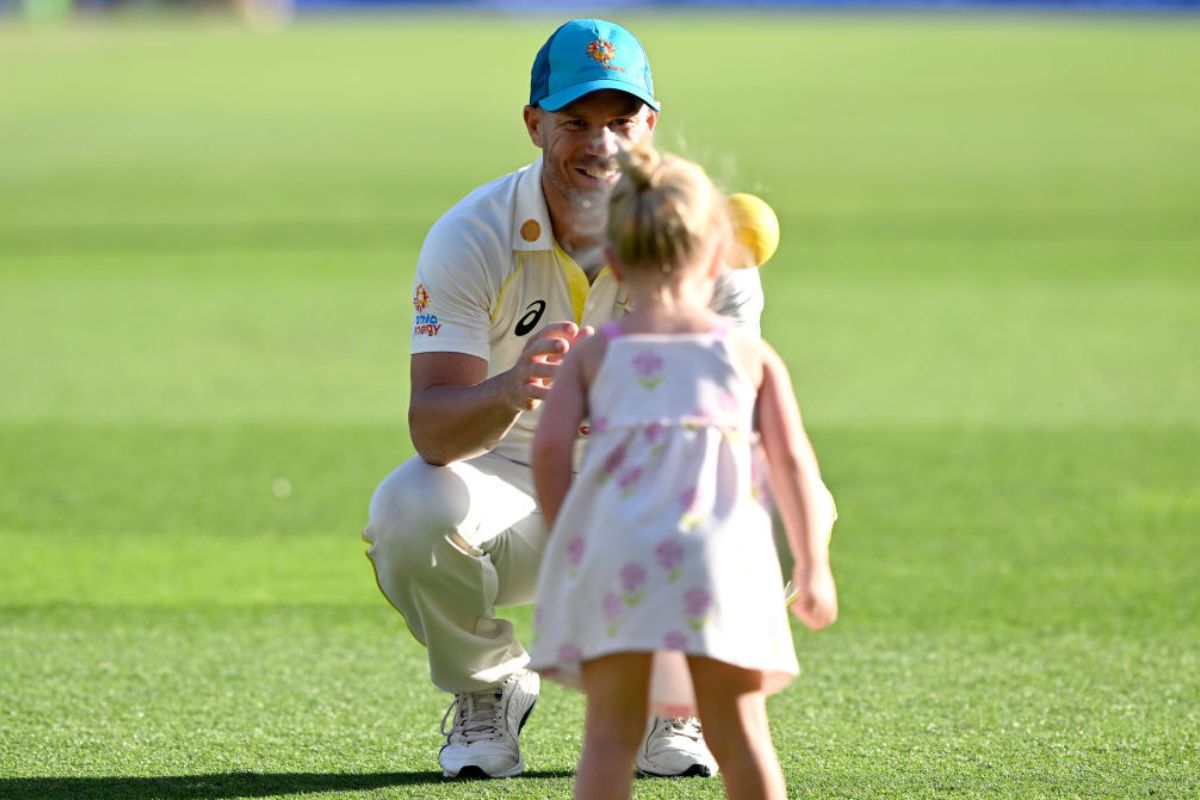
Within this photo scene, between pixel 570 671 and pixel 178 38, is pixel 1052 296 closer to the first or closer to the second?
pixel 570 671

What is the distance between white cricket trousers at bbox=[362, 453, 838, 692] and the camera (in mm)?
3689

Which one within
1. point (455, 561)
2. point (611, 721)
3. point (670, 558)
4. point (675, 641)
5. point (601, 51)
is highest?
point (601, 51)

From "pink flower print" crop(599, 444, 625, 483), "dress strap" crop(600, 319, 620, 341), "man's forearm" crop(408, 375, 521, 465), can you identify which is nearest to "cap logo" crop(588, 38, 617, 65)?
"man's forearm" crop(408, 375, 521, 465)

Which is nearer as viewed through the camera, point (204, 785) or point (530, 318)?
point (204, 785)

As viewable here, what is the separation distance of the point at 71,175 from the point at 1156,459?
13.4m

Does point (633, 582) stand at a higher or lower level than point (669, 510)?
lower

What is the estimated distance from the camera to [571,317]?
396cm

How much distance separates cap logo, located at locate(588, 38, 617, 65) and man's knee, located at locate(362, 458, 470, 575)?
3.08 ft

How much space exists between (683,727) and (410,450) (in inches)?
140

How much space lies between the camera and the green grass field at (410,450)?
3.87 metres

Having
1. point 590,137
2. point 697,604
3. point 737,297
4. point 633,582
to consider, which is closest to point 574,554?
point 633,582

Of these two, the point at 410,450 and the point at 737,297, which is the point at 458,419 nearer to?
the point at 737,297

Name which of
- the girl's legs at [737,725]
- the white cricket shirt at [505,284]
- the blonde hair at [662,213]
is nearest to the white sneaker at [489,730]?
the white cricket shirt at [505,284]

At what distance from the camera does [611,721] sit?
2889 mm
